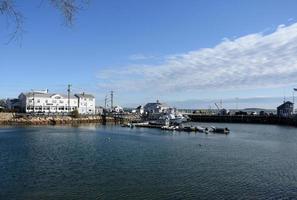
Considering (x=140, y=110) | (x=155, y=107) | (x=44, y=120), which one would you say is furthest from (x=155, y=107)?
(x=44, y=120)

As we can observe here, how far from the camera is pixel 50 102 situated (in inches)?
4146

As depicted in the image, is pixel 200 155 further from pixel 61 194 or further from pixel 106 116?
pixel 106 116

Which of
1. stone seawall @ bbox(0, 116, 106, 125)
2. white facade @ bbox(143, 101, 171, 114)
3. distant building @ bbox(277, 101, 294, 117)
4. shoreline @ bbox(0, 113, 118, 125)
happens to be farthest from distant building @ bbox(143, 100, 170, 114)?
stone seawall @ bbox(0, 116, 106, 125)

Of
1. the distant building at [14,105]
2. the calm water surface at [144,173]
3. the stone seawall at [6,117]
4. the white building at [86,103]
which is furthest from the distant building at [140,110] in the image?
the calm water surface at [144,173]


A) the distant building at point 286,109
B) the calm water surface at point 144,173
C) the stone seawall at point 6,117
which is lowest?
the calm water surface at point 144,173

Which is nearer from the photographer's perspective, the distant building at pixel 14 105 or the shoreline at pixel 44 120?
the shoreline at pixel 44 120

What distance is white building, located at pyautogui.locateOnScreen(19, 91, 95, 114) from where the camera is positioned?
102250mm

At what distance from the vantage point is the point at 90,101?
116 metres

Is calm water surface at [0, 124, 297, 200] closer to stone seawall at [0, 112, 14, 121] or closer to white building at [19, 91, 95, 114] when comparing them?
stone seawall at [0, 112, 14, 121]

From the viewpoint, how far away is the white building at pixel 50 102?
10225 cm

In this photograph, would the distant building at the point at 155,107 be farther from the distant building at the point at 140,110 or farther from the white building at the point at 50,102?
the white building at the point at 50,102

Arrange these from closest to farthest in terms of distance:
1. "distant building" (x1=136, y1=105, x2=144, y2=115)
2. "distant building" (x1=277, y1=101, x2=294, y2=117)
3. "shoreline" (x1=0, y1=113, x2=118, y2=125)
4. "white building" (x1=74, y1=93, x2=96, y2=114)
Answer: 1. "shoreline" (x1=0, y1=113, x2=118, y2=125)
2. "distant building" (x1=277, y1=101, x2=294, y2=117)
3. "white building" (x1=74, y1=93, x2=96, y2=114)
4. "distant building" (x1=136, y1=105, x2=144, y2=115)

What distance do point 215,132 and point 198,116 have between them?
172ft

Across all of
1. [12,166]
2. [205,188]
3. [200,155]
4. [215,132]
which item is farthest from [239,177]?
[215,132]
